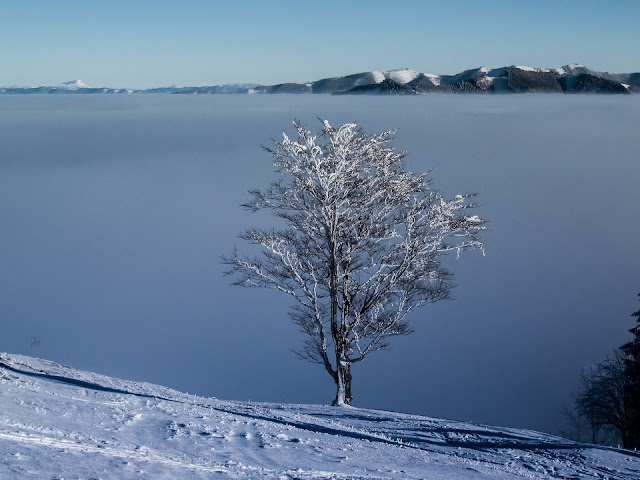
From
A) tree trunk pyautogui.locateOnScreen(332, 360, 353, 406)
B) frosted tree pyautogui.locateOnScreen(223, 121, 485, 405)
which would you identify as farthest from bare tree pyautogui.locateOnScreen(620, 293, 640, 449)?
tree trunk pyautogui.locateOnScreen(332, 360, 353, 406)

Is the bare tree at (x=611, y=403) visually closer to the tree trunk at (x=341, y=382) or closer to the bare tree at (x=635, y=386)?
the bare tree at (x=635, y=386)

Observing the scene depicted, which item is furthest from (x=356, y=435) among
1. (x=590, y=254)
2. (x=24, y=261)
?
(x=590, y=254)

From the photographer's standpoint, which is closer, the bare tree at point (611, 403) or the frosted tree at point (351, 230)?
the frosted tree at point (351, 230)

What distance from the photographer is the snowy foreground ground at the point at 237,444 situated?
5.00 meters

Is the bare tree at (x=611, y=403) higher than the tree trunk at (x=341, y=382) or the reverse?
the reverse

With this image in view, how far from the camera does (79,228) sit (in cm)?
5506

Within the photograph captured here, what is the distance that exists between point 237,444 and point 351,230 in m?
7.59

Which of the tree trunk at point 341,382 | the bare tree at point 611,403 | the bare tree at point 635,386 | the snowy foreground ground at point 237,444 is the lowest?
the bare tree at point 611,403

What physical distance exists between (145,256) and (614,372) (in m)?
34.0

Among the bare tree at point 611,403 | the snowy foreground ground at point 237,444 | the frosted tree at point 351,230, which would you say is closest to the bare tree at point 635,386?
the bare tree at point 611,403

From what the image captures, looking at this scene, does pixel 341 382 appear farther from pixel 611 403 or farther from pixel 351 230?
pixel 611 403

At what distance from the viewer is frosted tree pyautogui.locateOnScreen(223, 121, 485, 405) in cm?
1284

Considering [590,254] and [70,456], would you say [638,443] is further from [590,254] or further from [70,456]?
[590,254]

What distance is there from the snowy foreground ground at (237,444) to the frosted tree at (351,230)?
146 inches
